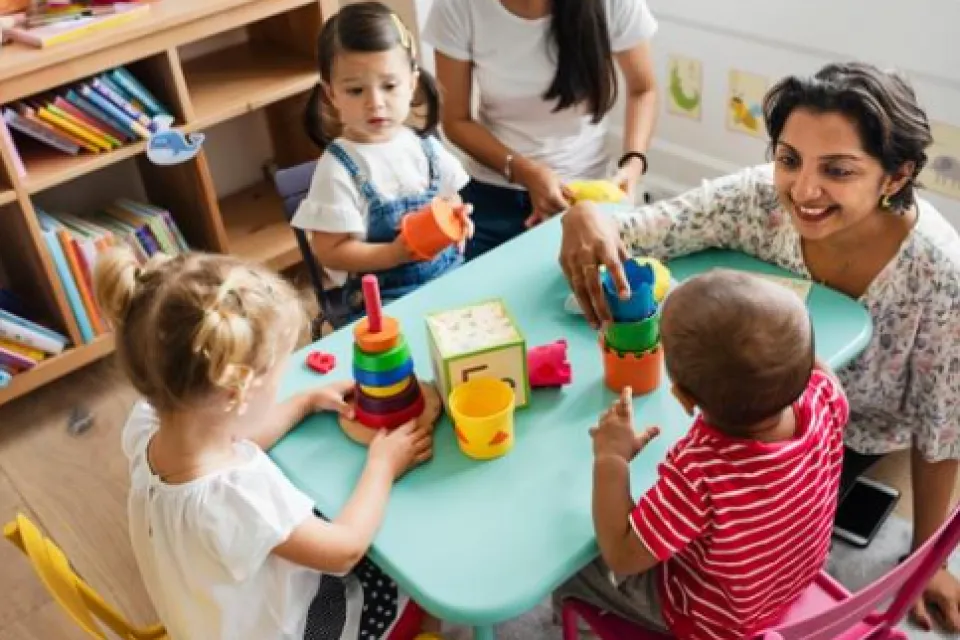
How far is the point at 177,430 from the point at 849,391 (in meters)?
1.04

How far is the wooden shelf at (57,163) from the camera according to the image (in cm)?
219

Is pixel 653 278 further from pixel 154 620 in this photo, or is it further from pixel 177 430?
pixel 154 620

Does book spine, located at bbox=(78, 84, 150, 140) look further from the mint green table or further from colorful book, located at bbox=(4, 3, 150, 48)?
the mint green table

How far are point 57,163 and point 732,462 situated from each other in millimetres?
1837

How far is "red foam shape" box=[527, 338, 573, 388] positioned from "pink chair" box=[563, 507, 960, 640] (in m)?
0.31

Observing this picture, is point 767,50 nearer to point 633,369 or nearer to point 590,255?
point 590,255

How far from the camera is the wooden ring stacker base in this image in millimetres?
1204

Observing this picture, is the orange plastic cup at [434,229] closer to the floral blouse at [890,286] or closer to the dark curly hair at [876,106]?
the floral blouse at [890,286]

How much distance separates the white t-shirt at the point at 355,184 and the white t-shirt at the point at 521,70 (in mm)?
334

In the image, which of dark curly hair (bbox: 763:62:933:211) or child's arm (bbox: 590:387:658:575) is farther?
dark curly hair (bbox: 763:62:933:211)

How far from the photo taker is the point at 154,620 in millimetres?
1828

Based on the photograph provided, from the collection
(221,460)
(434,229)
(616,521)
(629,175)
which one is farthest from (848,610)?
(629,175)

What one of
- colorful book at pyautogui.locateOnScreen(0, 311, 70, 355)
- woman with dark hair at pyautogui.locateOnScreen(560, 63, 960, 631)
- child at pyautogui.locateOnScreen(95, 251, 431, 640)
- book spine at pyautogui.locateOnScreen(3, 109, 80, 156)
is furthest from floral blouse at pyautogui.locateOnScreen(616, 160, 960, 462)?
colorful book at pyautogui.locateOnScreen(0, 311, 70, 355)

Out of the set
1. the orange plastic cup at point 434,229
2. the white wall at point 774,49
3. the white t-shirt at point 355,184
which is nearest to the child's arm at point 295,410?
the orange plastic cup at point 434,229
